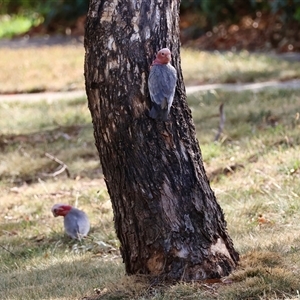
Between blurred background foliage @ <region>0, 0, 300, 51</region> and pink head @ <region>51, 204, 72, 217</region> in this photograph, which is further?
blurred background foliage @ <region>0, 0, 300, 51</region>

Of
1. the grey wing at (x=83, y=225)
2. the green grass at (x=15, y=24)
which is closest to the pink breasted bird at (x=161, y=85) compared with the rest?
the grey wing at (x=83, y=225)

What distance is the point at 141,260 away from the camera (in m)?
4.06

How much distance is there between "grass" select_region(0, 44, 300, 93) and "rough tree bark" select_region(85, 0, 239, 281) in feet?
22.9

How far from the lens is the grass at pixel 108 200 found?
159 inches

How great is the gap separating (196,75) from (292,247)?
23.1 feet

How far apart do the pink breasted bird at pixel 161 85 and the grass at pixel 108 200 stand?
0.91 meters

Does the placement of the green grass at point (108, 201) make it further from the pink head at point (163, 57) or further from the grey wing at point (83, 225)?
the pink head at point (163, 57)

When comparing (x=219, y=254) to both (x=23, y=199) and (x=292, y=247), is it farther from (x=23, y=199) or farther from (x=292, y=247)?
(x=23, y=199)

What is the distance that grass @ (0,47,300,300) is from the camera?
4.03 m

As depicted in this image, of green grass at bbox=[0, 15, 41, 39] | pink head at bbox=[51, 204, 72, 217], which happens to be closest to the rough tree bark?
pink head at bbox=[51, 204, 72, 217]

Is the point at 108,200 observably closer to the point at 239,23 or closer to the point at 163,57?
the point at 163,57

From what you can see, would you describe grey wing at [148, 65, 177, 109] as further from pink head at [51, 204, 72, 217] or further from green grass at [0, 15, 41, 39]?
green grass at [0, 15, 41, 39]

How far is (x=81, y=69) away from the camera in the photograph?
40.7 ft

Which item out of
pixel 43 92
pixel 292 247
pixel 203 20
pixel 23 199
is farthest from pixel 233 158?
pixel 203 20
